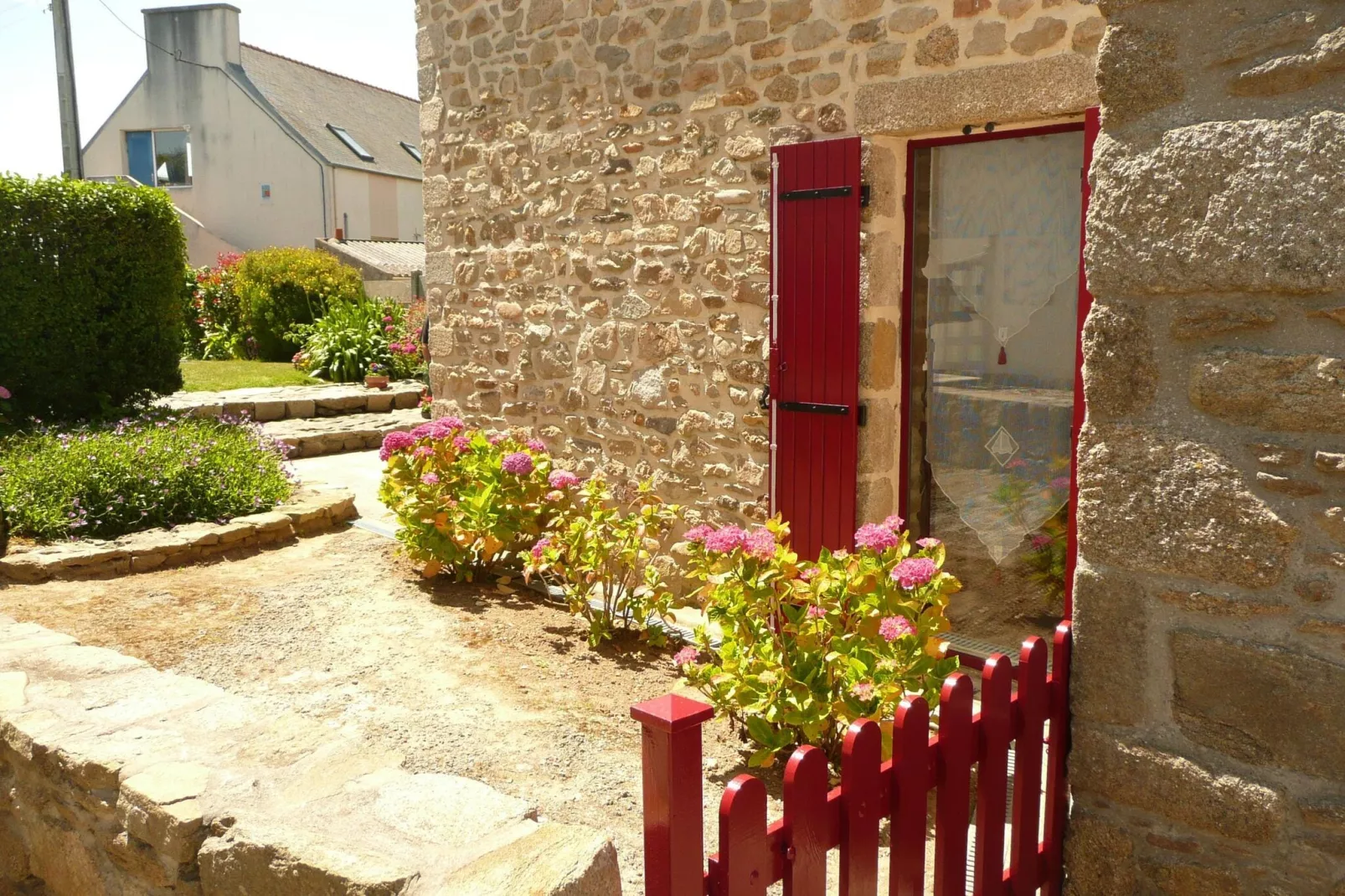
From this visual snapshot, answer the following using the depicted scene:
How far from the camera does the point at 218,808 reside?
231cm

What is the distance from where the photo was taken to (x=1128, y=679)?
1889 millimetres

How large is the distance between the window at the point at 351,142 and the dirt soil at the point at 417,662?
1730 centimetres

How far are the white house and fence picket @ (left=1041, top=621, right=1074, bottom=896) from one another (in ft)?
65.8

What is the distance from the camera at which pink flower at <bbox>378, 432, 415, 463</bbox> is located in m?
6.08

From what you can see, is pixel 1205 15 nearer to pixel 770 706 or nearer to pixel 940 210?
pixel 770 706

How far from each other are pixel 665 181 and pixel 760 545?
2360 millimetres

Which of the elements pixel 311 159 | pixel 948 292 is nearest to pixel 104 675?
pixel 948 292

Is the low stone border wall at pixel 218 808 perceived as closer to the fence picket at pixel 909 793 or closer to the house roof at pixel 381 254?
the fence picket at pixel 909 793

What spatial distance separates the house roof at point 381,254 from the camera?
1919cm

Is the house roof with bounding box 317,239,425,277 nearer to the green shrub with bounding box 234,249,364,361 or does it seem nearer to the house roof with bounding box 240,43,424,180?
the house roof with bounding box 240,43,424,180

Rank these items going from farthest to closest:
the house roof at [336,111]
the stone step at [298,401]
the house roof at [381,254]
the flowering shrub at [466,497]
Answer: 1. the house roof at [336,111]
2. the house roof at [381,254]
3. the stone step at [298,401]
4. the flowering shrub at [466,497]

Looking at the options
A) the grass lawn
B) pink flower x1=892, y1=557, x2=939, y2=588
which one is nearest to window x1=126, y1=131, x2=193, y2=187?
the grass lawn

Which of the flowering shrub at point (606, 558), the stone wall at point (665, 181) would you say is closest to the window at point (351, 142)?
the stone wall at point (665, 181)

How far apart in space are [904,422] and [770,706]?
171 centimetres
